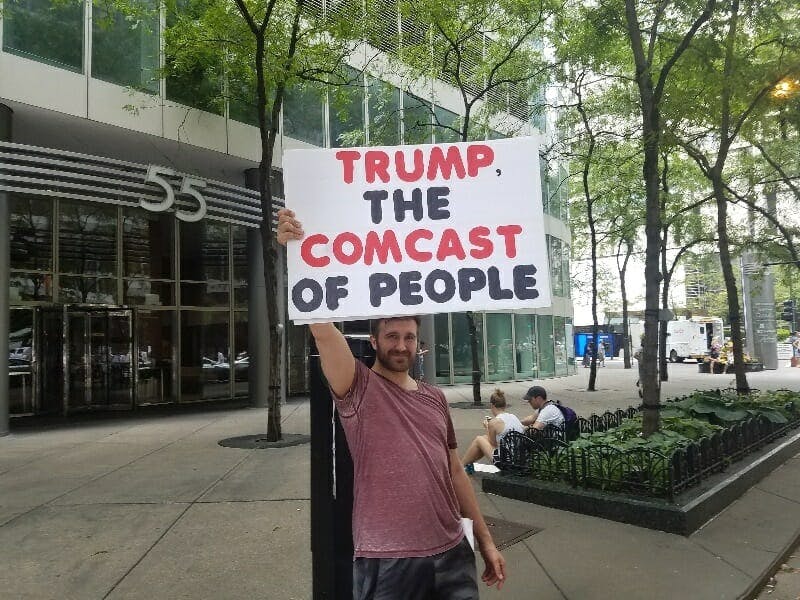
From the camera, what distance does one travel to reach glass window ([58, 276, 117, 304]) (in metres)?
14.4

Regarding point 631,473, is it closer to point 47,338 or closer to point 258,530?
point 258,530

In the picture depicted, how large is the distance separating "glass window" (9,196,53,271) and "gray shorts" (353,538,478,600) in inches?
562

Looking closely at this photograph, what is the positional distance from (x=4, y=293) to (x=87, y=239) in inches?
155

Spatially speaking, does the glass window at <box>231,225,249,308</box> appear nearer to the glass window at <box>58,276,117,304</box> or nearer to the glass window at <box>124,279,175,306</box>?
the glass window at <box>124,279,175,306</box>

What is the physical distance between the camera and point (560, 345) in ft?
90.7

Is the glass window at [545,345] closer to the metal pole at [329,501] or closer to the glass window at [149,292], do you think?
the glass window at [149,292]

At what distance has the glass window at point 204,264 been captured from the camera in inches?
651

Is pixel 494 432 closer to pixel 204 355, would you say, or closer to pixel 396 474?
pixel 396 474

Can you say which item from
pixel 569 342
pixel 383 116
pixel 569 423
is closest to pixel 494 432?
pixel 569 423

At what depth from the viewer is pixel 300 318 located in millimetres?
2361

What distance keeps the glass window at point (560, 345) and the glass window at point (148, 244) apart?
17.2m

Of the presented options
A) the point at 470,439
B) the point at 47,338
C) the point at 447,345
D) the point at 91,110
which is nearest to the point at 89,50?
the point at 91,110

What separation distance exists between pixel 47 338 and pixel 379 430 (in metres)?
14.5

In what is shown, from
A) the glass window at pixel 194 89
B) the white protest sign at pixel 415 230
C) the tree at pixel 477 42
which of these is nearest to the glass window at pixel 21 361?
the glass window at pixel 194 89
